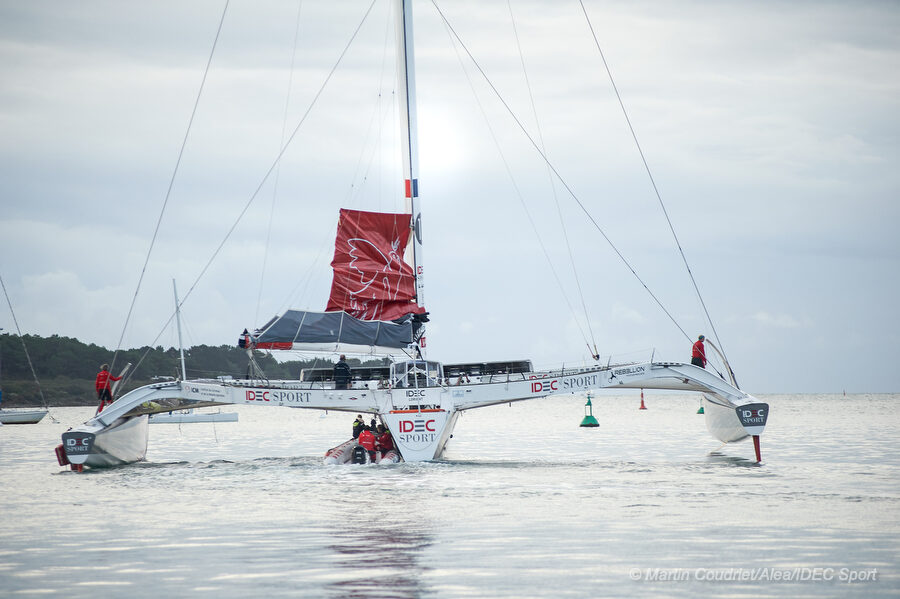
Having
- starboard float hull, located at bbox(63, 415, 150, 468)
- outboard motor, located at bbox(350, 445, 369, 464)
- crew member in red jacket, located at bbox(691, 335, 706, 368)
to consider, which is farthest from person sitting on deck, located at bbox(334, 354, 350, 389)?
crew member in red jacket, located at bbox(691, 335, 706, 368)

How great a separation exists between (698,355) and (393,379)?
303 inches

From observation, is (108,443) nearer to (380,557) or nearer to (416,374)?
(416,374)

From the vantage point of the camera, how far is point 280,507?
13.9 meters

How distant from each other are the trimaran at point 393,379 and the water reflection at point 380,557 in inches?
293

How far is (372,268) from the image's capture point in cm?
2408

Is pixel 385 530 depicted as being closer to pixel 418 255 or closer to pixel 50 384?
pixel 418 255

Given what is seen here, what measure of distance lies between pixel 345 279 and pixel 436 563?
15077 millimetres

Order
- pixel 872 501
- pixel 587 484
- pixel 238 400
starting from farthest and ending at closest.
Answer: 1. pixel 238 400
2. pixel 587 484
3. pixel 872 501

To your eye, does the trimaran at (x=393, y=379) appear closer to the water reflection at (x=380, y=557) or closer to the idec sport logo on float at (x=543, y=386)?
the idec sport logo on float at (x=543, y=386)

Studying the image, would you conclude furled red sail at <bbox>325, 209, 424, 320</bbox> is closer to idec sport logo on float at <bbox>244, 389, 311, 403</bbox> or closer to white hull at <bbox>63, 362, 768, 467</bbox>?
white hull at <bbox>63, 362, 768, 467</bbox>

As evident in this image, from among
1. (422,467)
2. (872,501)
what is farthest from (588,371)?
(872,501)

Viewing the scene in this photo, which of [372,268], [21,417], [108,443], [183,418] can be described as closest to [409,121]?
[372,268]

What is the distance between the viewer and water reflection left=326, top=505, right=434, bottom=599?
820 centimetres

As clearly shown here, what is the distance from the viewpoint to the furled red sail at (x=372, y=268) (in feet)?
78.1
